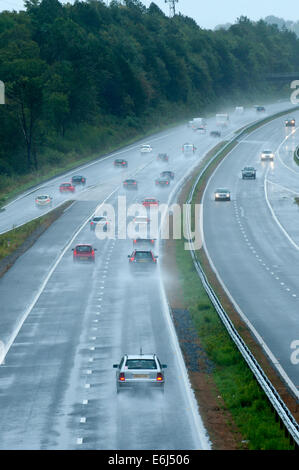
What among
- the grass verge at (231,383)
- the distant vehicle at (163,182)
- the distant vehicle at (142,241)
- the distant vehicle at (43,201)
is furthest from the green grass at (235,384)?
the distant vehicle at (163,182)

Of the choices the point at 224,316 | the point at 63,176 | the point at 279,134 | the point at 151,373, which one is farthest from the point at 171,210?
the point at 279,134

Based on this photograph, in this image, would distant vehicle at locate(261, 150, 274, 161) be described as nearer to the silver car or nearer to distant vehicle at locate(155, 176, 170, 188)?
distant vehicle at locate(155, 176, 170, 188)

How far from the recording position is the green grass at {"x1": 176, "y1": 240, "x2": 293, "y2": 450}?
22.2 meters

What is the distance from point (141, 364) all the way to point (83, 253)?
29454 millimetres

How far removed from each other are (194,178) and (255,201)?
14.9 metres

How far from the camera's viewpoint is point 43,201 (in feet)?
277

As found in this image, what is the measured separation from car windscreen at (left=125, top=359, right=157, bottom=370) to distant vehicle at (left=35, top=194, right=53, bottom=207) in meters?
58.8

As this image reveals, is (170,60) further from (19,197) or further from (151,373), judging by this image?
(151,373)

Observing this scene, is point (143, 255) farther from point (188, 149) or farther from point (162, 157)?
point (188, 149)

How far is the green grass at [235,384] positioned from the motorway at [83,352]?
1254mm

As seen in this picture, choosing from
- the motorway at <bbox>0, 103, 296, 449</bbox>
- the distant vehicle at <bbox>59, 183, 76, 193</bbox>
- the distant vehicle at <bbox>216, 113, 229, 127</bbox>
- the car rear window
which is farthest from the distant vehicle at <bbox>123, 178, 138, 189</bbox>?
the distant vehicle at <bbox>216, 113, 229, 127</bbox>

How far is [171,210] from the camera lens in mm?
80812

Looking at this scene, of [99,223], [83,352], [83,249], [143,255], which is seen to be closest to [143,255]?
[143,255]

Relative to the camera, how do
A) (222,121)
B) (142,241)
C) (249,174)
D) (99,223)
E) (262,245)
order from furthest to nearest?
(222,121), (249,174), (99,223), (262,245), (142,241)
